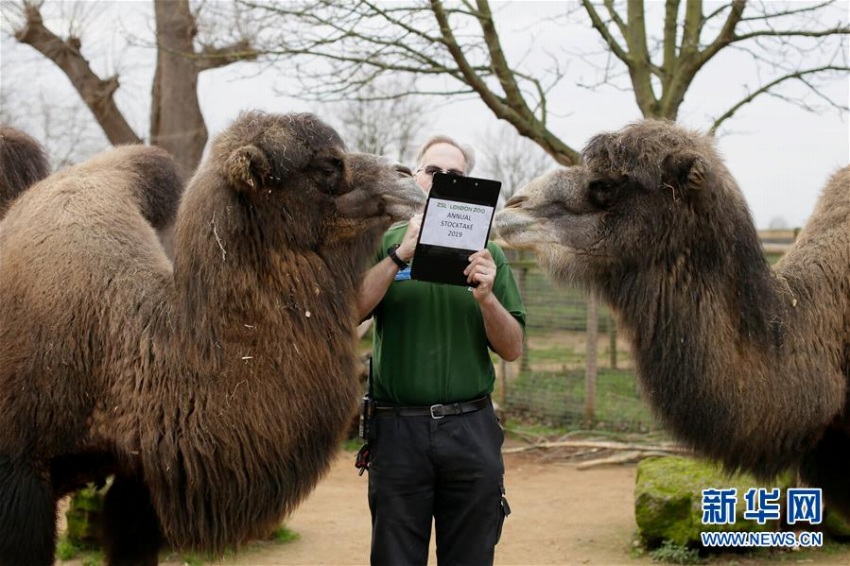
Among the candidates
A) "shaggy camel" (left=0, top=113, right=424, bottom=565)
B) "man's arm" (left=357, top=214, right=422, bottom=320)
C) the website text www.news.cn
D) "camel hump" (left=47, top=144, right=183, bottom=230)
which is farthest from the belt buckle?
the website text www.news.cn

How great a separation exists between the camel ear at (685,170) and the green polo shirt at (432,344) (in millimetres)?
883

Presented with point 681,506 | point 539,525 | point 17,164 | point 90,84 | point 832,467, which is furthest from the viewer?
point 90,84

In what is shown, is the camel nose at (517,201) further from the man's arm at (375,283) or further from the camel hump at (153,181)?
the camel hump at (153,181)

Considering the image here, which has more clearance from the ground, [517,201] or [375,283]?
[517,201]

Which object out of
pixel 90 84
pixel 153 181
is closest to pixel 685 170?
pixel 153 181

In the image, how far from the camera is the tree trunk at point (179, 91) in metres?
15.1

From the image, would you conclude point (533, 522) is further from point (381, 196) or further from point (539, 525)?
point (381, 196)

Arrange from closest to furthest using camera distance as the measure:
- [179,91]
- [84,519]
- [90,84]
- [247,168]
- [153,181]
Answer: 1. [247,168]
2. [153,181]
3. [84,519]
4. [179,91]
5. [90,84]

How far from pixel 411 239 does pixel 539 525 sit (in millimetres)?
5083

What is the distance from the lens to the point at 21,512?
12.7ft

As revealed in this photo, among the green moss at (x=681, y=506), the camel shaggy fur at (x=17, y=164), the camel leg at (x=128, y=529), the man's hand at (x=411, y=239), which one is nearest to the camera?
the man's hand at (x=411, y=239)

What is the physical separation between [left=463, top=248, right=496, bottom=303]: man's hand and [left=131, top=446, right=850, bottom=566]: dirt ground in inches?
119

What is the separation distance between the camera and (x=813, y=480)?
4.75 meters

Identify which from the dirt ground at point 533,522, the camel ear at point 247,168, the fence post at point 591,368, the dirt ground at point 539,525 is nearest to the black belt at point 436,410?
the camel ear at point 247,168
